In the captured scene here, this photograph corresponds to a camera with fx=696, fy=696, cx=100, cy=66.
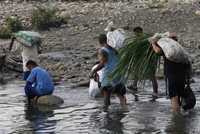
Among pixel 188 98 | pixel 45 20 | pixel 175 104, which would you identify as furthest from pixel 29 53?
pixel 45 20

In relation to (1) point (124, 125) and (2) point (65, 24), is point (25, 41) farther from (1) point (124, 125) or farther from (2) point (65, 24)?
(2) point (65, 24)

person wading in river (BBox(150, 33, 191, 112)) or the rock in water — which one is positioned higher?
person wading in river (BBox(150, 33, 191, 112))

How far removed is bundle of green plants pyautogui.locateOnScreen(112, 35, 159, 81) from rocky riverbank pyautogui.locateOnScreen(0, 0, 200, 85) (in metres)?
4.86

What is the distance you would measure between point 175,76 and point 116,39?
5.84 feet

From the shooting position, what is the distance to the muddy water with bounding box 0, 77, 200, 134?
1052cm

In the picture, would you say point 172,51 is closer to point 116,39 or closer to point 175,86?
point 175,86

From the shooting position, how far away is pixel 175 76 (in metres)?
11.1

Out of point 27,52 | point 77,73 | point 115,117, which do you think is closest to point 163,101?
point 115,117

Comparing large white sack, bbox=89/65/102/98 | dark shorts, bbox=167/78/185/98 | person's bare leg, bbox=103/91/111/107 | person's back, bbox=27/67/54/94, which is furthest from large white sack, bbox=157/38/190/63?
large white sack, bbox=89/65/102/98

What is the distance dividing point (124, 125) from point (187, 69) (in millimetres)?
1346

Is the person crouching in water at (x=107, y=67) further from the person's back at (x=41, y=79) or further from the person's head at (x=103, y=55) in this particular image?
the person's back at (x=41, y=79)

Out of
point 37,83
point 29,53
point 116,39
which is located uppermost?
point 116,39

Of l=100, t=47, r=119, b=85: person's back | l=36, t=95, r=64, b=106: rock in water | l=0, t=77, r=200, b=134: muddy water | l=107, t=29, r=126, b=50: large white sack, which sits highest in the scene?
l=107, t=29, r=126, b=50: large white sack

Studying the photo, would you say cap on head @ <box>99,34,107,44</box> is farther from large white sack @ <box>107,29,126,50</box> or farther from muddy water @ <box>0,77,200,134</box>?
muddy water @ <box>0,77,200,134</box>
